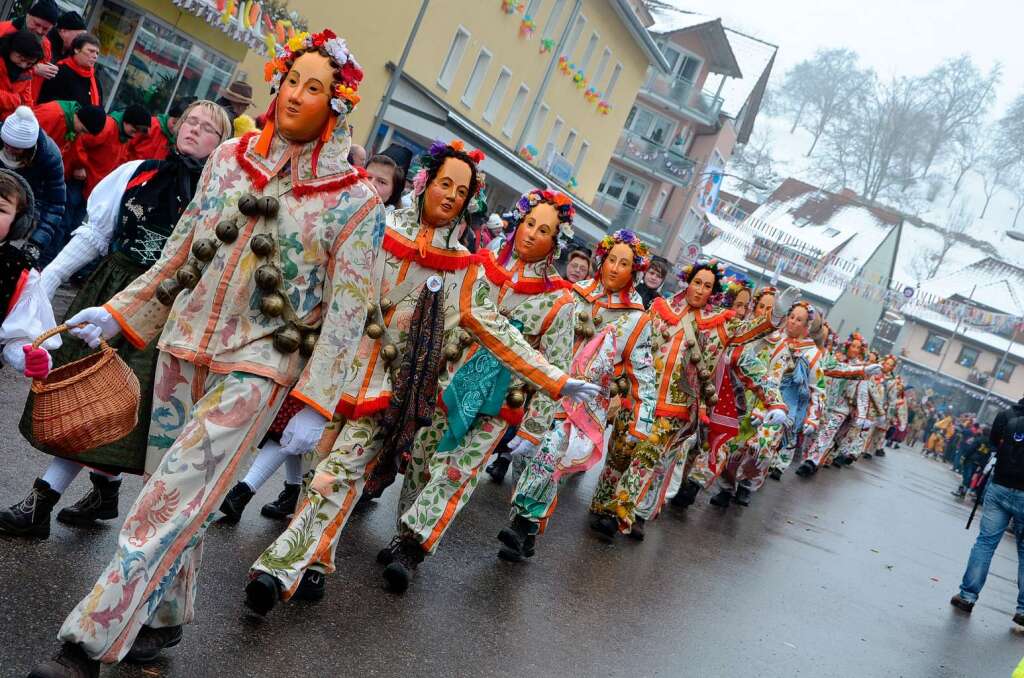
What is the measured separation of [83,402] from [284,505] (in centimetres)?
274

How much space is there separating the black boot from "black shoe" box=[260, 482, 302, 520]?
1.41 m

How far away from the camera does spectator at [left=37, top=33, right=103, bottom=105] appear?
30.9 feet

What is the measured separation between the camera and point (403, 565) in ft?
19.7

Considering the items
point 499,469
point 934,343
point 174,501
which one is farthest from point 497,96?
point 934,343

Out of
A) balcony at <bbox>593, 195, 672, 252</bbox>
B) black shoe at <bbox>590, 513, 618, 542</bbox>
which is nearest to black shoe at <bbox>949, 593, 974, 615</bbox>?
black shoe at <bbox>590, 513, 618, 542</bbox>

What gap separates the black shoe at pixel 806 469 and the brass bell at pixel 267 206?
657 inches

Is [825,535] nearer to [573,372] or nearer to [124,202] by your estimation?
[573,372]

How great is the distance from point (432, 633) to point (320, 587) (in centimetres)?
55

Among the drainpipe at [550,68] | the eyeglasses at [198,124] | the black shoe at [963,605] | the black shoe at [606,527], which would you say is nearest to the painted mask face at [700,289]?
the black shoe at [606,527]

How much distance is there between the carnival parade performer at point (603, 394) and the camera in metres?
7.60

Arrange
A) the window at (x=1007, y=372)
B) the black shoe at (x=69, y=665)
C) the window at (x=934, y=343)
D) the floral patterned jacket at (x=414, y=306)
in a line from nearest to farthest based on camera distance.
Result: the black shoe at (x=69, y=665) < the floral patterned jacket at (x=414, y=306) < the window at (x=1007, y=372) < the window at (x=934, y=343)

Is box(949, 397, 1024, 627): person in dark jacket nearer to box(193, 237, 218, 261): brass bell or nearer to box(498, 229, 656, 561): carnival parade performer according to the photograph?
box(498, 229, 656, 561): carnival parade performer

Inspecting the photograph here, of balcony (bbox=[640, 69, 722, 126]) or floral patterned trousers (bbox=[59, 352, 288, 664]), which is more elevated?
balcony (bbox=[640, 69, 722, 126])

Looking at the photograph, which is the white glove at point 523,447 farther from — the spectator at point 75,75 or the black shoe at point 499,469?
the spectator at point 75,75
